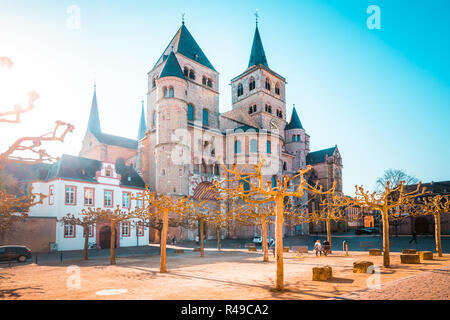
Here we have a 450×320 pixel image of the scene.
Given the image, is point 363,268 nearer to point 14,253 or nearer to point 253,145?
point 14,253

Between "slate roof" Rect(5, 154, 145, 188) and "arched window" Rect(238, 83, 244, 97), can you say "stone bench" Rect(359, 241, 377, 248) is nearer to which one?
"slate roof" Rect(5, 154, 145, 188)

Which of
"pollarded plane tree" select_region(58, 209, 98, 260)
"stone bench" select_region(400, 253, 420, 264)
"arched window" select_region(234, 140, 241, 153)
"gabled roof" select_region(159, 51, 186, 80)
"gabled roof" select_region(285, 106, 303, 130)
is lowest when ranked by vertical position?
"stone bench" select_region(400, 253, 420, 264)

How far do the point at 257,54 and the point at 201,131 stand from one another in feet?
97.0

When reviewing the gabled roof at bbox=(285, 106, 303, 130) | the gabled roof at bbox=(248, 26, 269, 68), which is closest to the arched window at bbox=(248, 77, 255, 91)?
the gabled roof at bbox=(248, 26, 269, 68)

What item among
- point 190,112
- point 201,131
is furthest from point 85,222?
point 190,112

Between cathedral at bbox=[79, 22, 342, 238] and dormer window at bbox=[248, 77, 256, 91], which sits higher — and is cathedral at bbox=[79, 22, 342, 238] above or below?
below

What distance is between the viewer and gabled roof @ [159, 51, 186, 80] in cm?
4228

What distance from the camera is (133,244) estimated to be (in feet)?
119

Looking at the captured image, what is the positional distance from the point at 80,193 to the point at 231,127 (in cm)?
2978

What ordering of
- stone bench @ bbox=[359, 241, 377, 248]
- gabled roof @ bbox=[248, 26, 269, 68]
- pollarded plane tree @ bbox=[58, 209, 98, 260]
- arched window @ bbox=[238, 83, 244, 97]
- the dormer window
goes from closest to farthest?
1. pollarded plane tree @ bbox=[58, 209, 98, 260]
2. stone bench @ bbox=[359, 241, 377, 248]
3. the dormer window
4. gabled roof @ bbox=[248, 26, 269, 68]
5. arched window @ bbox=[238, 83, 244, 97]

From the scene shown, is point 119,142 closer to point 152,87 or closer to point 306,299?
point 152,87

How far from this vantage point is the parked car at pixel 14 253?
22.3m
